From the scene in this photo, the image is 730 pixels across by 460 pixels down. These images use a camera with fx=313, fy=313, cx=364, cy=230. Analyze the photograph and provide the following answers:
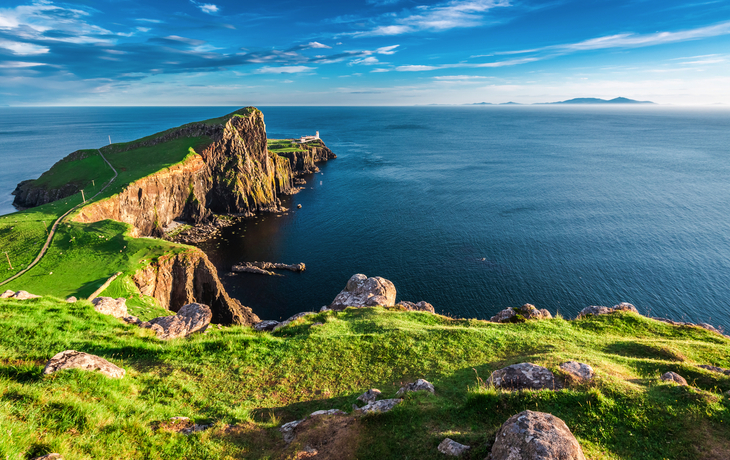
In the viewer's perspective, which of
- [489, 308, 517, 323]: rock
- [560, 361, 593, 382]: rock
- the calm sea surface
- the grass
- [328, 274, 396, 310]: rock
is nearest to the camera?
the grass

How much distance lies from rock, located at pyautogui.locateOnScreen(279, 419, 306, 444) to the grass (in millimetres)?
270

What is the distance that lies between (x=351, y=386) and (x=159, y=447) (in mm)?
8789

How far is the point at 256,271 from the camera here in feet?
197

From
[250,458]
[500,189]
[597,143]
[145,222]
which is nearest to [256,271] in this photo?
[145,222]

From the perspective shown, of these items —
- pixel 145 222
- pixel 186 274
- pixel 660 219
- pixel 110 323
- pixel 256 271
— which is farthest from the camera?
pixel 660 219

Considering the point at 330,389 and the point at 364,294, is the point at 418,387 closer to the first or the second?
the point at 330,389

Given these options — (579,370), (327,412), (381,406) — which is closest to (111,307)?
(327,412)

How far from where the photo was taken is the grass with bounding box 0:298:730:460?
9.09m

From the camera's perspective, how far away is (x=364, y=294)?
36.0 metres

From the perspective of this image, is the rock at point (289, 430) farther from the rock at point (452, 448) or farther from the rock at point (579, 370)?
the rock at point (579, 370)

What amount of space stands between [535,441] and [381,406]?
20.5 ft

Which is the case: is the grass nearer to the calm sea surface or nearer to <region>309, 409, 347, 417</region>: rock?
<region>309, 409, 347, 417</region>: rock

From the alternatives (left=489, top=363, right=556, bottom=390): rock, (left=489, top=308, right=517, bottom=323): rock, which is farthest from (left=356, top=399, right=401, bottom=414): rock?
(left=489, top=308, right=517, bottom=323): rock

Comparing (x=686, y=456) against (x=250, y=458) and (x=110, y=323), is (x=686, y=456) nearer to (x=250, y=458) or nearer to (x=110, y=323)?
(x=250, y=458)
